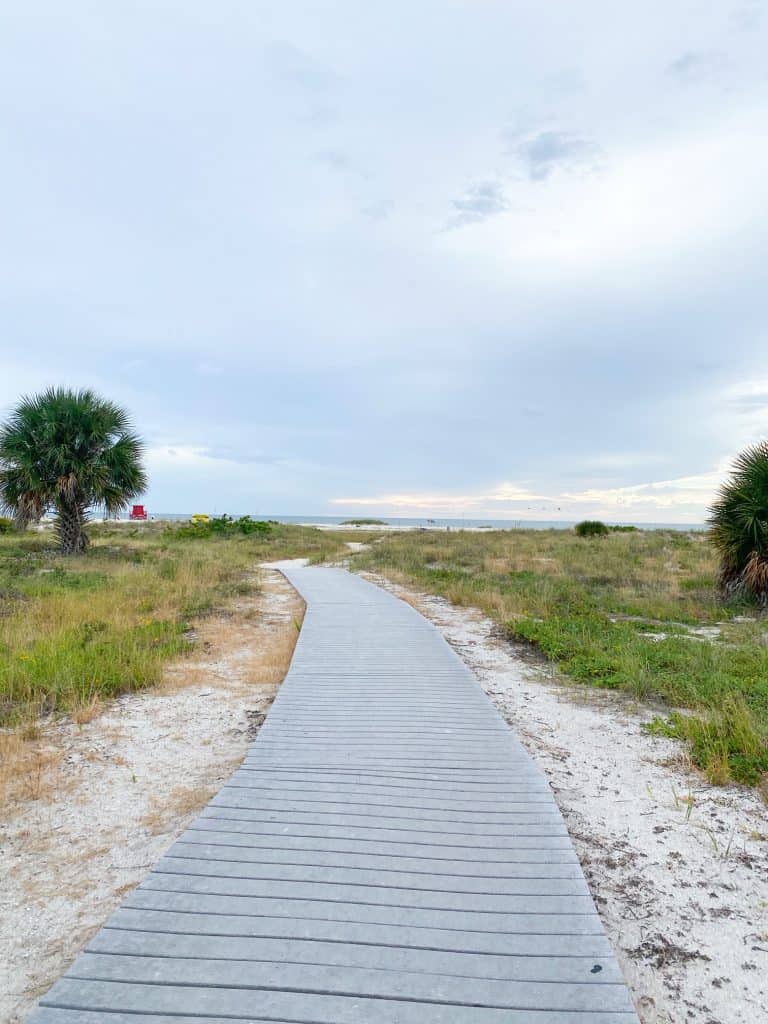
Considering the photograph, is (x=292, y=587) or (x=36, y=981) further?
(x=292, y=587)

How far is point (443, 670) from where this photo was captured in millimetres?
7359

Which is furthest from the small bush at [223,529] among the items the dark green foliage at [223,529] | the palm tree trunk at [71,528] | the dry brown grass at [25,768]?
the dry brown grass at [25,768]

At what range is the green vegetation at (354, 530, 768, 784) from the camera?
18.1 feet

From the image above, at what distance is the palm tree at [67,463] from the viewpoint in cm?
1933

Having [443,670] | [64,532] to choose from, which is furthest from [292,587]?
[64,532]

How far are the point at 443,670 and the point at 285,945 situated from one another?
491cm

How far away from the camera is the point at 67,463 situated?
63.4ft

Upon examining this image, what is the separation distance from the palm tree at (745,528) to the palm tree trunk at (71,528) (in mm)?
18806

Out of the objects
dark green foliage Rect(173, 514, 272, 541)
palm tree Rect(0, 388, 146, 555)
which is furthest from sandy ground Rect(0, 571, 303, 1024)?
dark green foliage Rect(173, 514, 272, 541)

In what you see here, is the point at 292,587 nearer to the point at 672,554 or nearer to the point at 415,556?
the point at 415,556

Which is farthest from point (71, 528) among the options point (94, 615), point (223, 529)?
point (223, 529)

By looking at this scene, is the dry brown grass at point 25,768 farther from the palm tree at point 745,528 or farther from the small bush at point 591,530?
the small bush at point 591,530

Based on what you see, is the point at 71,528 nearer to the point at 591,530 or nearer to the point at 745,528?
the point at 745,528

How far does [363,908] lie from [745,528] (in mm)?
12151
